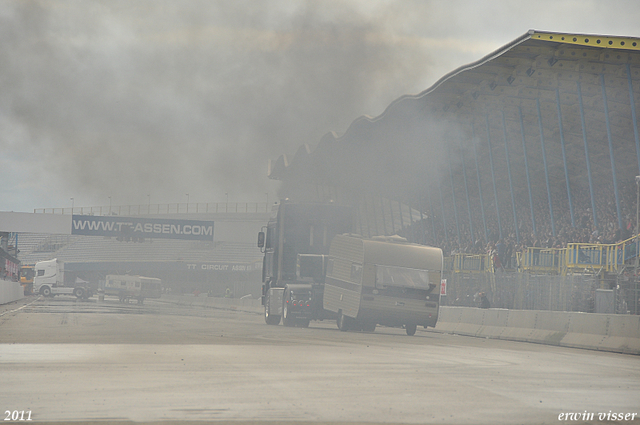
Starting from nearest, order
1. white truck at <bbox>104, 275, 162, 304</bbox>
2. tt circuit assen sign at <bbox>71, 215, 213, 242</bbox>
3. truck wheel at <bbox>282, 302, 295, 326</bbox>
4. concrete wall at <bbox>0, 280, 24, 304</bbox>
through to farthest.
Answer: truck wheel at <bbox>282, 302, 295, 326</bbox> → concrete wall at <bbox>0, 280, 24, 304</bbox> → white truck at <bbox>104, 275, 162, 304</bbox> → tt circuit assen sign at <bbox>71, 215, 213, 242</bbox>

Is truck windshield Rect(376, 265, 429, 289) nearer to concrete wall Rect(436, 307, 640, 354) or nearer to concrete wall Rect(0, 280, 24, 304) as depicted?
concrete wall Rect(436, 307, 640, 354)

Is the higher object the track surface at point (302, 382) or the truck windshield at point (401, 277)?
the truck windshield at point (401, 277)

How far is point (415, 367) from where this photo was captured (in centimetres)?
1299

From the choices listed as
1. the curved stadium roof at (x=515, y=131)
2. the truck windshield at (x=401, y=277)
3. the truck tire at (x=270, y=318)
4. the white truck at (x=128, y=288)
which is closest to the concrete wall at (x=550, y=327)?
the truck windshield at (x=401, y=277)

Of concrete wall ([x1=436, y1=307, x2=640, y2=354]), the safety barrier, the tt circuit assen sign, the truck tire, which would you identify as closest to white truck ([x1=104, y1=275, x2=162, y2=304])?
the tt circuit assen sign

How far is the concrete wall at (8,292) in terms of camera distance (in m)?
49.2

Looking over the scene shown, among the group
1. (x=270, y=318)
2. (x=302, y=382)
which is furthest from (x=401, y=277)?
(x=302, y=382)

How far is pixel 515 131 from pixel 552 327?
2411 centimetres

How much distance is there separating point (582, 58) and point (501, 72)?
4897mm

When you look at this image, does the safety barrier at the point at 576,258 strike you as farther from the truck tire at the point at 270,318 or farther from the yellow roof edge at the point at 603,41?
the truck tire at the point at 270,318

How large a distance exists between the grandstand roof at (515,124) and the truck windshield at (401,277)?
1087 cm

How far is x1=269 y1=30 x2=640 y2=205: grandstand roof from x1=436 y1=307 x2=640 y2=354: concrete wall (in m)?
9.65

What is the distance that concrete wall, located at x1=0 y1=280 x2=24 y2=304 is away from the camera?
49.2 meters

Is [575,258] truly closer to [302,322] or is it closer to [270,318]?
[302,322]
